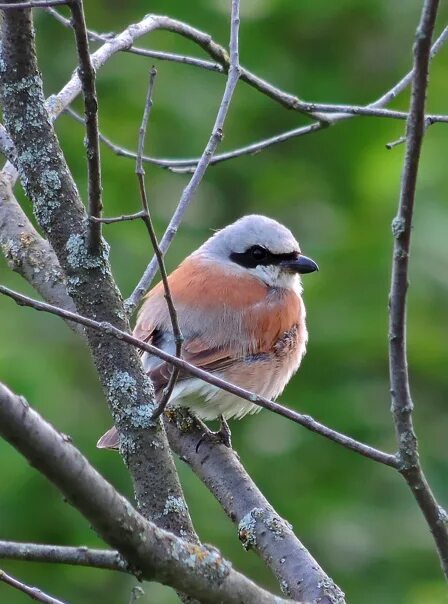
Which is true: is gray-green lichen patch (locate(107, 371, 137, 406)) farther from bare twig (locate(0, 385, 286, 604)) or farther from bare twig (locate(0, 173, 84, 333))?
bare twig (locate(0, 173, 84, 333))

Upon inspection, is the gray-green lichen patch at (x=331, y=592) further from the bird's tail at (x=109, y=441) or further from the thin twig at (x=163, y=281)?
the bird's tail at (x=109, y=441)

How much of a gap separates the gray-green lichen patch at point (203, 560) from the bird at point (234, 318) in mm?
2079

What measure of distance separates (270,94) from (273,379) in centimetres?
147

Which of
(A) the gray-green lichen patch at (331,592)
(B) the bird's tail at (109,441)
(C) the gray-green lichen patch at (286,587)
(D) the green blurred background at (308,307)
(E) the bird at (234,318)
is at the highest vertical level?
(D) the green blurred background at (308,307)

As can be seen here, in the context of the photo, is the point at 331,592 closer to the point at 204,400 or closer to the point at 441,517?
the point at 441,517

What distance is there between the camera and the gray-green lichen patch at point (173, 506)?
222cm

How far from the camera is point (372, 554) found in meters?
6.11

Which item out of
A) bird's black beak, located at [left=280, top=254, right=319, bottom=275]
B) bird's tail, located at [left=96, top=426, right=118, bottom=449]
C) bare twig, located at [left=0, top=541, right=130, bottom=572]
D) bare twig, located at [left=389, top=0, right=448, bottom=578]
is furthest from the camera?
bird's black beak, located at [left=280, top=254, right=319, bottom=275]

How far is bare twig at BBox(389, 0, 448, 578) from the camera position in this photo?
1.72 metres

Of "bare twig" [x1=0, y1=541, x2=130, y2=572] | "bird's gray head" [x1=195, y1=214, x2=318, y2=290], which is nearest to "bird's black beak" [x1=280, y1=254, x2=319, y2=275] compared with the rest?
"bird's gray head" [x1=195, y1=214, x2=318, y2=290]

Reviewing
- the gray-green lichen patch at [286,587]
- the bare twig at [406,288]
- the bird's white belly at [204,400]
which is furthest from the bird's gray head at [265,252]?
the bare twig at [406,288]

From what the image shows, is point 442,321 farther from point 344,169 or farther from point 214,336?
point 214,336

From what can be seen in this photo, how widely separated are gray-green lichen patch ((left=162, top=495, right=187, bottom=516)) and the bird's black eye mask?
7.91 ft

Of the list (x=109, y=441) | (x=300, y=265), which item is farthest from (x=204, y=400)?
(x=300, y=265)
